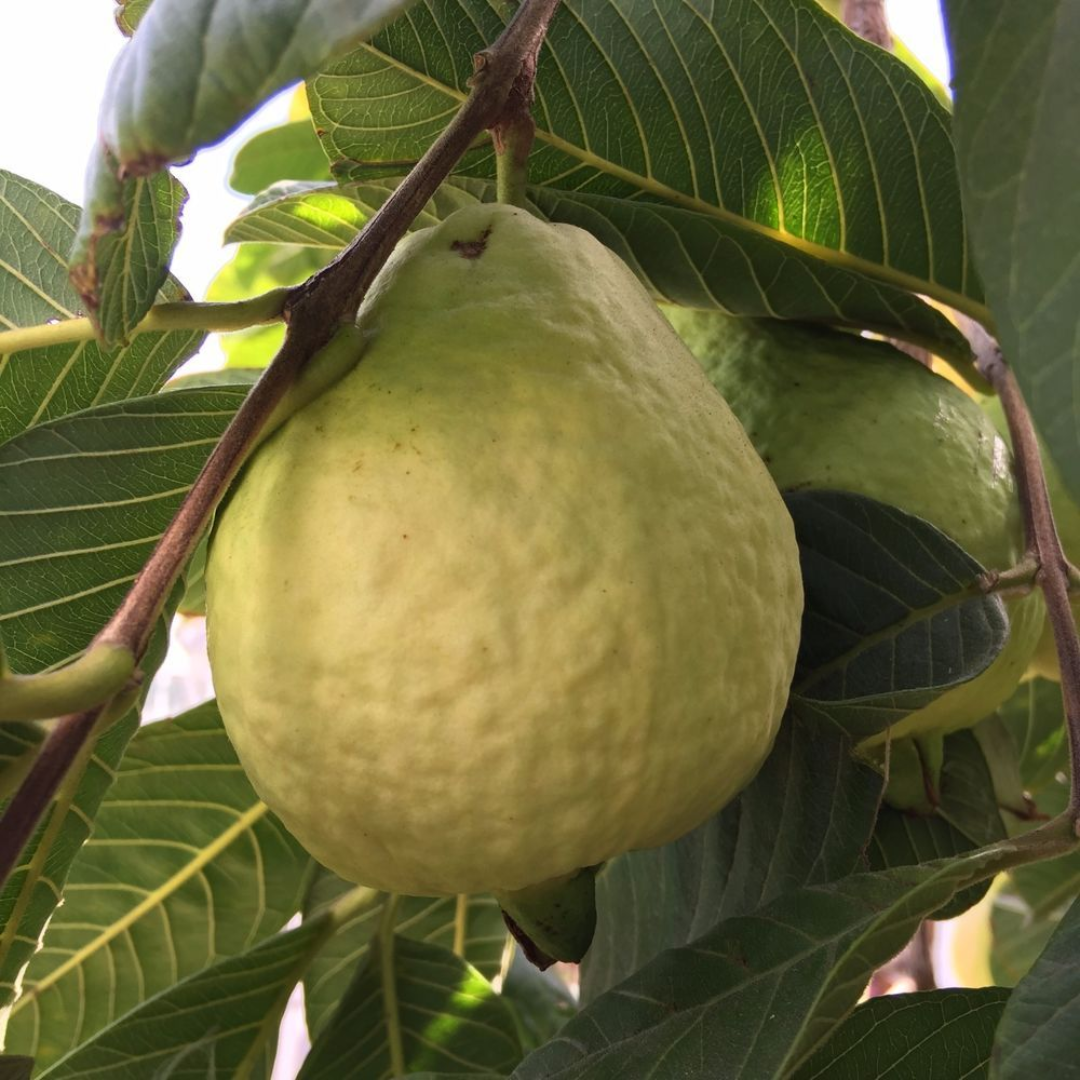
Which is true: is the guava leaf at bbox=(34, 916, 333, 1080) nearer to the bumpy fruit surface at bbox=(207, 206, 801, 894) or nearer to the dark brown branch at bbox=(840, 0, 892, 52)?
the bumpy fruit surface at bbox=(207, 206, 801, 894)

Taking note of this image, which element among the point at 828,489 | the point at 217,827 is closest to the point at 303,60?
the point at 828,489

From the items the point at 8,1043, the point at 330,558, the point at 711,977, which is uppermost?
the point at 330,558

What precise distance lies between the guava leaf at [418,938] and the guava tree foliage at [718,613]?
8cm

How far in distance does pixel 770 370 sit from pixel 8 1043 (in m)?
0.79

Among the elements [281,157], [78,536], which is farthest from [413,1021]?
[281,157]

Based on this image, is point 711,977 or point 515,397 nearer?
point 515,397

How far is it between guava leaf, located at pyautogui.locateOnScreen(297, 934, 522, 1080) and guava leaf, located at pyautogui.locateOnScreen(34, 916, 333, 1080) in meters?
0.05

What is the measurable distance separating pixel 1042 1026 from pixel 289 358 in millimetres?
434

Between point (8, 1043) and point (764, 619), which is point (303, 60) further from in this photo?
point (8, 1043)

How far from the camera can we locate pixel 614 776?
58cm

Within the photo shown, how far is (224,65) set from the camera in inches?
17.4

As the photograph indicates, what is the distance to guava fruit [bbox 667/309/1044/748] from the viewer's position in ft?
2.73

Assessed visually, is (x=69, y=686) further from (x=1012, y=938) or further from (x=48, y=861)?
(x=1012, y=938)

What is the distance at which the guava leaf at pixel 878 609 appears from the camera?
772mm
